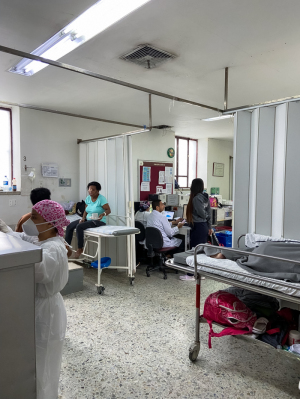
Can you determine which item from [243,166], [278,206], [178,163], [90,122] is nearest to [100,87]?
[90,122]

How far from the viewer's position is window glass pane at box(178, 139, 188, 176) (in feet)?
25.6

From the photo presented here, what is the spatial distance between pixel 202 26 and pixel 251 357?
257cm

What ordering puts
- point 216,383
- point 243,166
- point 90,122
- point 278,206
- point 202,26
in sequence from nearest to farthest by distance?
point 216,383 → point 202,26 → point 278,206 → point 243,166 → point 90,122

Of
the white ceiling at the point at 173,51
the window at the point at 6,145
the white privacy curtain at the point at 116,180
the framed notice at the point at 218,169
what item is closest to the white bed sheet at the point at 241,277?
the white ceiling at the point at 173,51

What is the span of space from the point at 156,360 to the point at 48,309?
1.13 metres

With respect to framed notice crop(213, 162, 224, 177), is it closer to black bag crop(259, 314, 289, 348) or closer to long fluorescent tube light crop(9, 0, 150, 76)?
long fluorescent tube light crop(9, 0, 150, 76)

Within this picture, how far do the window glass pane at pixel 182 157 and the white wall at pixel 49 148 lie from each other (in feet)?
9.20

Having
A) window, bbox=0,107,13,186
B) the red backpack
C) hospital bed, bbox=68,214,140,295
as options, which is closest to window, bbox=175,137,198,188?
hospital bed, bbox=68,214,140,295

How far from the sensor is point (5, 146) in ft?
15.3

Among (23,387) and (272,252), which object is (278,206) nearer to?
(272,252)

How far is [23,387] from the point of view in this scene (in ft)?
3.61

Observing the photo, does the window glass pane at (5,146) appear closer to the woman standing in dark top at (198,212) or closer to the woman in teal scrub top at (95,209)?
the woman in teal scrub top at (95,209)

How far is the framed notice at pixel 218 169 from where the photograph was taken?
26.7 feet

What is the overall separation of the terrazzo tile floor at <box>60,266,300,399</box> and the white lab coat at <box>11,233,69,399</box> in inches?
17.7
